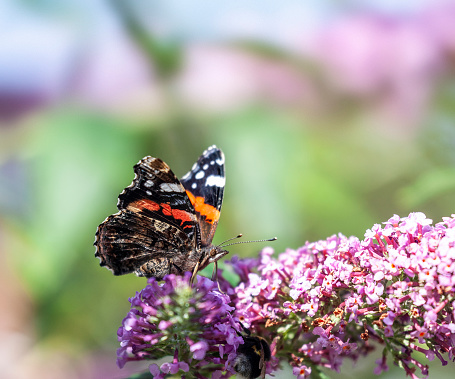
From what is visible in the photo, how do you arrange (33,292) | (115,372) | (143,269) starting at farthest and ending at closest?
(115,372), (33,292), (143,269)

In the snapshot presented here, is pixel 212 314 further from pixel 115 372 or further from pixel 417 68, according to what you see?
pixel 417 68

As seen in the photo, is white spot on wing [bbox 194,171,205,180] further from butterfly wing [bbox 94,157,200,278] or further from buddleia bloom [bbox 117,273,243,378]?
buddleia bloom [bbox 117,273,243,378]

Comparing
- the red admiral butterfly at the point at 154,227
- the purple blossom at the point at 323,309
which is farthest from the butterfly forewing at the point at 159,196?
the purple blossom at the point at 323,309

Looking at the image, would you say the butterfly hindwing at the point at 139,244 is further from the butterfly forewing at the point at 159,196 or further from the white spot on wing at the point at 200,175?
the white spot on wing at the point at 200,175

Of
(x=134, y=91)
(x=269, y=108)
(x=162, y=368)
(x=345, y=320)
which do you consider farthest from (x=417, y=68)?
(x=162, y=368)

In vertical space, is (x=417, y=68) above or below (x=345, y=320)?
above

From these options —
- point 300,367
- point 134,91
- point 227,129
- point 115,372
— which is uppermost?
point 134,91

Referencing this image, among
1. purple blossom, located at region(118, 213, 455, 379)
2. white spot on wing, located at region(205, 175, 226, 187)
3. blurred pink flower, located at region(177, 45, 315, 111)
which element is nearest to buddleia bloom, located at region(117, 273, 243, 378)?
purple blossom, located at region(118, 213, 455, 379)

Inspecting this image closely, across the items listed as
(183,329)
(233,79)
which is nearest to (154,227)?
(183,329)
